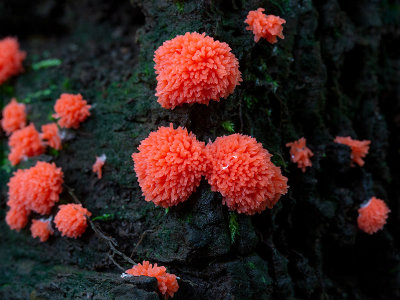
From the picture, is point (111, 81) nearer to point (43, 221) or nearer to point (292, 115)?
point (43, 221)

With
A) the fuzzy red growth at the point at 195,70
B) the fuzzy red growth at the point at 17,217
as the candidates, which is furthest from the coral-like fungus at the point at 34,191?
the fuzzy red growth at the point at 195,70

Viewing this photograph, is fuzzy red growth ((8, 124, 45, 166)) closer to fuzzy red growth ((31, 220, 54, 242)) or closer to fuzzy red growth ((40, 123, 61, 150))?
fuzzy red growth ((40, 123, 61, 150))

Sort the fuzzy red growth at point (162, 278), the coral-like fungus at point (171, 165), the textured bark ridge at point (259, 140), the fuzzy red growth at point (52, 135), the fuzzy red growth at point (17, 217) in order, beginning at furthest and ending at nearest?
1. the fuzzy red growth at point (52, 135)
2. the fuzzy red growth at point (17, 217)
3. the textured bark ridge at point (259, 140)
4. the coral-like fungus at point (171, 165)
5. the fuzzy red growth at point (162, 278)

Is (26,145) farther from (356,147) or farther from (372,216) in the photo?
(372,216)

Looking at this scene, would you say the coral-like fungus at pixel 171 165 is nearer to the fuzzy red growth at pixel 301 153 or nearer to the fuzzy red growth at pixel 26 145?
the fuzzy red growth at pixel 301 153

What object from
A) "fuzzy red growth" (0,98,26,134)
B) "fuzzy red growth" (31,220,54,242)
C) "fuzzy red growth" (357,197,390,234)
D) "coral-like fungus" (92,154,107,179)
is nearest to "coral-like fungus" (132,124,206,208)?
"coral-like fungus" (92,154,107,179)

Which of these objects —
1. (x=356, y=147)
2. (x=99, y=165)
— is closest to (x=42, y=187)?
(x=99, y=165)
